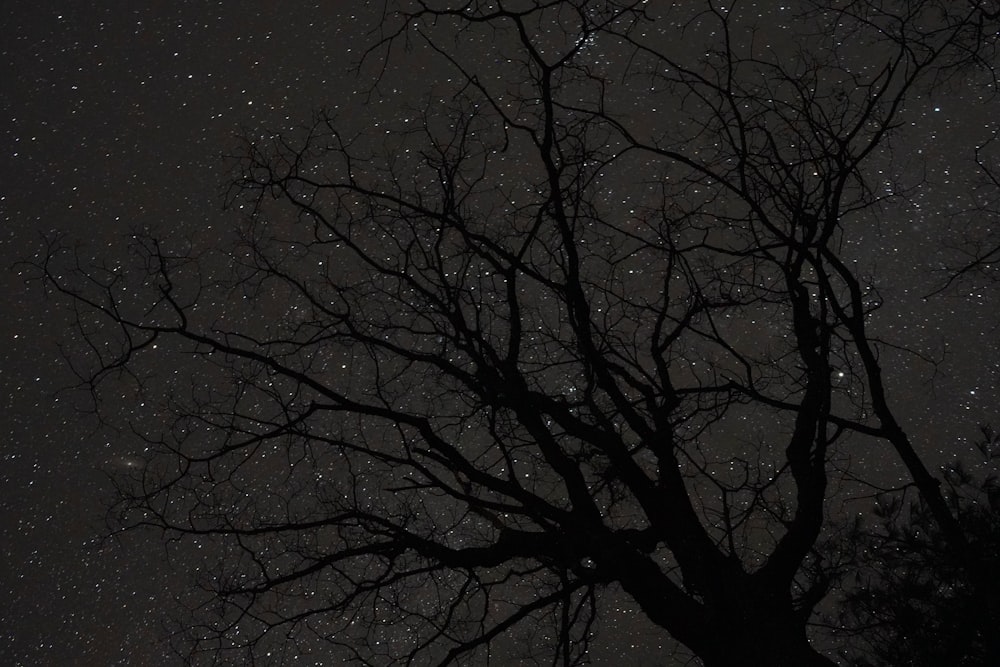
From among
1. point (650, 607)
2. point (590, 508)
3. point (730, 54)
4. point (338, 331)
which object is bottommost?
point (650, 607)

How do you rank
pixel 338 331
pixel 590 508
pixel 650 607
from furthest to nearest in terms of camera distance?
1. pixel 338 331
2. pixel 590 508
3. pixel 650 607

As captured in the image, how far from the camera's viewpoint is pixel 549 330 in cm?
310

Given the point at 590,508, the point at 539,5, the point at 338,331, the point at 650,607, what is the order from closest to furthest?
the point at 539,5 < the point at 650,607 < the point at 590,508 < the point at 338,331

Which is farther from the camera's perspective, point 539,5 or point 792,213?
point 792,213

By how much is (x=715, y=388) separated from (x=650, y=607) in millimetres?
574

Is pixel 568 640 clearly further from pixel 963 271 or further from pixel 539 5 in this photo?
pixel 539 5

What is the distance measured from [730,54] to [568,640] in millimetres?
1640

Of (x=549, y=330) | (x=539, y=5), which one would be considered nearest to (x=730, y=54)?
(x=539, y=5)

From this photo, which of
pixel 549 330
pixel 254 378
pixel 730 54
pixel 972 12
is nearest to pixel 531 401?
pixel 549 330

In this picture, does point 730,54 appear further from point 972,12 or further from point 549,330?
point 549,330

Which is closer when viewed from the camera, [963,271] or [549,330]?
[963,271]

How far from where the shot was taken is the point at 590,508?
9.32 ft

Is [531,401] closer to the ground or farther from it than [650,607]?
farther from it

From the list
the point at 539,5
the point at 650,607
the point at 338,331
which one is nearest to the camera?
the point at 539,5
